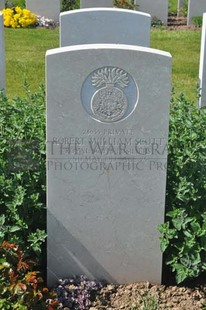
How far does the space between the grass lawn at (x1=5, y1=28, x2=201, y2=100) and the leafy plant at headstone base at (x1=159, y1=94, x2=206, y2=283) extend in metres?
4.00

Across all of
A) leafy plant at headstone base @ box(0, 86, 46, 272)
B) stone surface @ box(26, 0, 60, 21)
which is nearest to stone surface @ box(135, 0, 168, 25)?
stone surface @ box(26, 0, 60, 21)

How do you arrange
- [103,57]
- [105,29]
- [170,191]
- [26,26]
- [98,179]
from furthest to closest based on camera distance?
[26,26]
[105,29]
[170,191]
[98,179]
[103,57]

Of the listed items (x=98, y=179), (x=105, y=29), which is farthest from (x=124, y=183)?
(x=105, y=29)

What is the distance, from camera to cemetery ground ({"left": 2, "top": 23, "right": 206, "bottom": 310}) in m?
4.09

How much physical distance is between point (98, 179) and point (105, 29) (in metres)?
2.83

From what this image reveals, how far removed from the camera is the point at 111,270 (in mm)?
4285

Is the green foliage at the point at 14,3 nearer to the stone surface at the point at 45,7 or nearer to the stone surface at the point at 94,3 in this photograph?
the stone surface at the point at 45,7

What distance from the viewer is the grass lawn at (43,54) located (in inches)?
370

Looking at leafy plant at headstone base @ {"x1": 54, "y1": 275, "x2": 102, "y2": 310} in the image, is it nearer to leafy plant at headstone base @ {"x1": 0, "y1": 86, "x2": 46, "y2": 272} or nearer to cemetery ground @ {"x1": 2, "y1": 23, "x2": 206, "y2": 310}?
cemetery ground @ {"x1": 2, "y1": 23, "x2": 206, "y2": 310}

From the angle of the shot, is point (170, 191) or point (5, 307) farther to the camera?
point (170, 191)

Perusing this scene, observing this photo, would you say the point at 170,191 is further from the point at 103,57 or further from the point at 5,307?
the point at 5,307

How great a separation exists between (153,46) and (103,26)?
17.9ft

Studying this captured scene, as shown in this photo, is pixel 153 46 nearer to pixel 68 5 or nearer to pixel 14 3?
pixel 68 5

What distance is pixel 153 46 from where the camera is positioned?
11.8m
